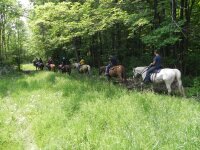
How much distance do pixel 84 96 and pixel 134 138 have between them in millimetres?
5482

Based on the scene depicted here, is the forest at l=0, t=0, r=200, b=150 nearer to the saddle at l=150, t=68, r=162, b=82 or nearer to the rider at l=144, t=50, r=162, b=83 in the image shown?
the saddle at l=150, t=68, r=162, b=82

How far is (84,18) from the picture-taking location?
19.6 m

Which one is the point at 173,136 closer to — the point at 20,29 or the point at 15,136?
the point at 15,136

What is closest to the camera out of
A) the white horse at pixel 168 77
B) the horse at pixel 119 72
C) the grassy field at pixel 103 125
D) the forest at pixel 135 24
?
the grassy field at pixel 103 125

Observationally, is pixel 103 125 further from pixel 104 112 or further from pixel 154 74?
pixel 154 74

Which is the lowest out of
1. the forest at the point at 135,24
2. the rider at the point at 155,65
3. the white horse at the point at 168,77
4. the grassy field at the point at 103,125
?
the grassy field at the point at 103,125

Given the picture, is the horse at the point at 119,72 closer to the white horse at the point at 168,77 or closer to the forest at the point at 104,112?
the forest at the point at 104,112

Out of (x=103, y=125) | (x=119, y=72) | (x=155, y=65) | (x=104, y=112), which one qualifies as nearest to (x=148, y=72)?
(x=155, y=65)

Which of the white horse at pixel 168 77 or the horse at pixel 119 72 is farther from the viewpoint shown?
the horse at pixel 119 72

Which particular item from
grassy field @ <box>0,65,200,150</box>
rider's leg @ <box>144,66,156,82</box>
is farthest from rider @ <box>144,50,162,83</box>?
grassy field @ <box>0,65,200,150</box>

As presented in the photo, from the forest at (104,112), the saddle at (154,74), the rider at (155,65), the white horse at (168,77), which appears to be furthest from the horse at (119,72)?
the white horse at (168,77)

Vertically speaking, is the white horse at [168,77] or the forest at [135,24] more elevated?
the forest at [135,24]

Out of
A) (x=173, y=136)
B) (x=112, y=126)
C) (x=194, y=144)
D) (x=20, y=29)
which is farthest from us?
(x=20, y=29)

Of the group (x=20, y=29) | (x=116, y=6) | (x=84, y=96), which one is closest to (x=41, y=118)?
(x=84, y=96)
